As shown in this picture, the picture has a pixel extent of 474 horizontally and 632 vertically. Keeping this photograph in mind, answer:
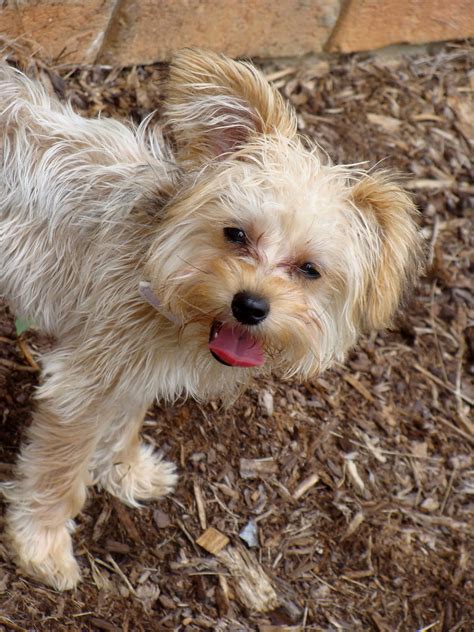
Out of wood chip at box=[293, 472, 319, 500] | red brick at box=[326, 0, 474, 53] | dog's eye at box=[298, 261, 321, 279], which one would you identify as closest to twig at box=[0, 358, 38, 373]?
wood chip at box=[293, 472, 319, 500]

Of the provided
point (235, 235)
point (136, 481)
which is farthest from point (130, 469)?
point (235, 235)

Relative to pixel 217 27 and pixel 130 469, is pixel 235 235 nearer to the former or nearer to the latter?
pixel 130 469

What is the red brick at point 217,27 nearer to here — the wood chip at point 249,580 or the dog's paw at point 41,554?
the dog's paw at point 41,554

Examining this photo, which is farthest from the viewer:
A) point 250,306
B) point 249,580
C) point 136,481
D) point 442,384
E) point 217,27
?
point 217,27

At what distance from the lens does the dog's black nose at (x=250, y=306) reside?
2.65 metres

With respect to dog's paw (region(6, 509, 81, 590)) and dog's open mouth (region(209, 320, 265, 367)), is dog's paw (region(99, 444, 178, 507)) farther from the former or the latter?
dog's open mouth (region(209, 320, 265, 367))

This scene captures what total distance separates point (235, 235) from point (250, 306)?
264 millimetres

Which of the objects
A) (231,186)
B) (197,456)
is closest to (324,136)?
(197,456)

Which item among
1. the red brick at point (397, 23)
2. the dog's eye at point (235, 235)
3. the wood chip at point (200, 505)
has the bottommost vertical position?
the wood chip at point (200, 505)

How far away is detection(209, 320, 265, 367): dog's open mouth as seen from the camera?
Answer: 282 cm

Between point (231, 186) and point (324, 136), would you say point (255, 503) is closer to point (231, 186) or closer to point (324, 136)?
point (231, 186)

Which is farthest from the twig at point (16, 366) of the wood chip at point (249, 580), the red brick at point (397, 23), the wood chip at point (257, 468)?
the red brick at point (397, 23)

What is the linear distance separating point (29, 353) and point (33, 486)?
30.3 inches

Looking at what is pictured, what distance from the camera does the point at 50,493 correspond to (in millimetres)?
3455
